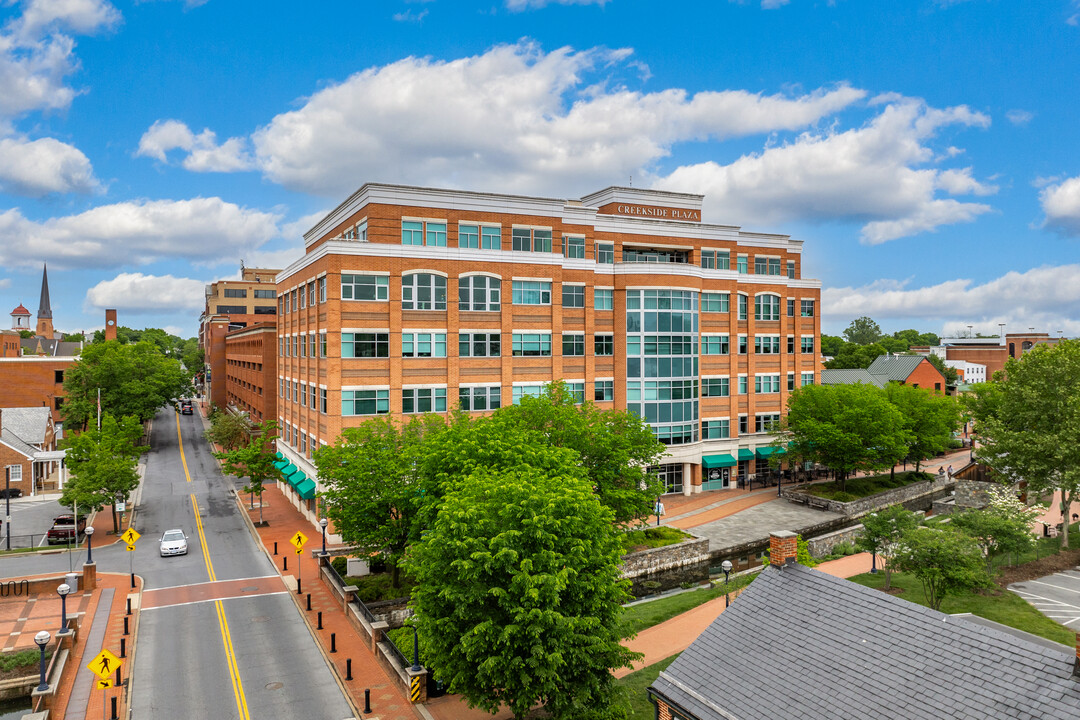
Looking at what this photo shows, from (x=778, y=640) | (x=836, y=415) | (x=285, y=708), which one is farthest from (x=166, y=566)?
(x=836, y=415)

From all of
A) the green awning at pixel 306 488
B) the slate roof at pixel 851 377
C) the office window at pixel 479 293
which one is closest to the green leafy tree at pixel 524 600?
the green awning at pixel 306 488

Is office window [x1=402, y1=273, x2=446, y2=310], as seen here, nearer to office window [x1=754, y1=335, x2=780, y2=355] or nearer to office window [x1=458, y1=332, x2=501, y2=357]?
office window [x1=458, y1=332, x2=501, y2=357]

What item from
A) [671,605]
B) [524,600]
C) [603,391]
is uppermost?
[603,391]

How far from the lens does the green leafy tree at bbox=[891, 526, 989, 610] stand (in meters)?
24.8

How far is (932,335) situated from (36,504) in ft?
704

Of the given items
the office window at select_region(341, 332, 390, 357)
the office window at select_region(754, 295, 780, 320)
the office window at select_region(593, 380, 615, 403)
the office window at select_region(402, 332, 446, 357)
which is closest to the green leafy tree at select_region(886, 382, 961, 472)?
the office window at select_region(754, 295, 780, 320)

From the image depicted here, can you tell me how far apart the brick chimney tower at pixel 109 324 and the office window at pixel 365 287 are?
346 feet

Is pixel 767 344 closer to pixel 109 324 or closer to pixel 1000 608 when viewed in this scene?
pixel 1000 608

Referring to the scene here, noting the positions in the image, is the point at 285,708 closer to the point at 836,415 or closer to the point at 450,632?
the point at 450,632

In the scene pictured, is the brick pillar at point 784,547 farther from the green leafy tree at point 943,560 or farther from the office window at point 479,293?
the office window at point 479,293

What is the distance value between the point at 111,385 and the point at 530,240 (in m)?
53.3

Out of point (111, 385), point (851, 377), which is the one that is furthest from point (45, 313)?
point (851, 377)

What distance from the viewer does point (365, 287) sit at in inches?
1583

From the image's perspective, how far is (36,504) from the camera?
49.9 meters
